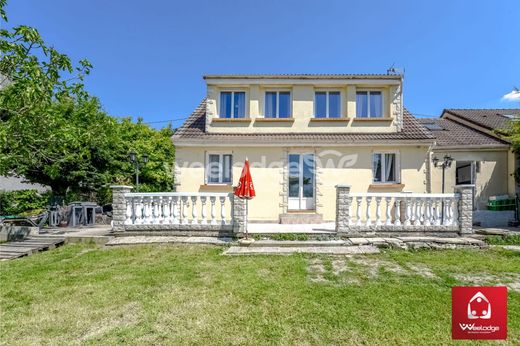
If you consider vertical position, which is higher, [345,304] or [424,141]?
[424,141]

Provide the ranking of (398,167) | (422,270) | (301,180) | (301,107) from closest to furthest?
(422,270) < (398,167) < (301,180) < (301,107)

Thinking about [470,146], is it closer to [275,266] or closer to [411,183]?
[411,183]

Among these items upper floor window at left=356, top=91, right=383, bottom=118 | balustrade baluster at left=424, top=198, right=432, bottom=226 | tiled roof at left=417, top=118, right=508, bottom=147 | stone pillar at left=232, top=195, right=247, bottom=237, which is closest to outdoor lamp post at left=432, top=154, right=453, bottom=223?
tiled roof at left=417, top=118, right=508, bottom=147

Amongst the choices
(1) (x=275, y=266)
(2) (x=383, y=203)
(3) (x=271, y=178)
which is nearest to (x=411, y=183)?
(2) (x=383, y=203)

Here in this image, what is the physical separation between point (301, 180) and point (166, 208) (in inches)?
233

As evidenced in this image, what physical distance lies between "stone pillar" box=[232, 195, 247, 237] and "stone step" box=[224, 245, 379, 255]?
77cm

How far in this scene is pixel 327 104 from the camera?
12.2 m

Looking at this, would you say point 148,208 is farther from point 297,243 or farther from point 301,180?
point 301,180

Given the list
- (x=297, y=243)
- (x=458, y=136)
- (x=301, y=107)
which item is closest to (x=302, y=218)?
(x=297, y=243)

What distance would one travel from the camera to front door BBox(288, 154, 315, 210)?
1123cm

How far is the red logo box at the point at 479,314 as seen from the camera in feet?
10.4

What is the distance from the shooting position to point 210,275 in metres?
5.29

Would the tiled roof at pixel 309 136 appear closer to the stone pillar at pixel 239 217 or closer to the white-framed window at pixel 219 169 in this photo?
the white-framed window at pixel 219 169

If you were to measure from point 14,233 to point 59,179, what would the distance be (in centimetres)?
553
